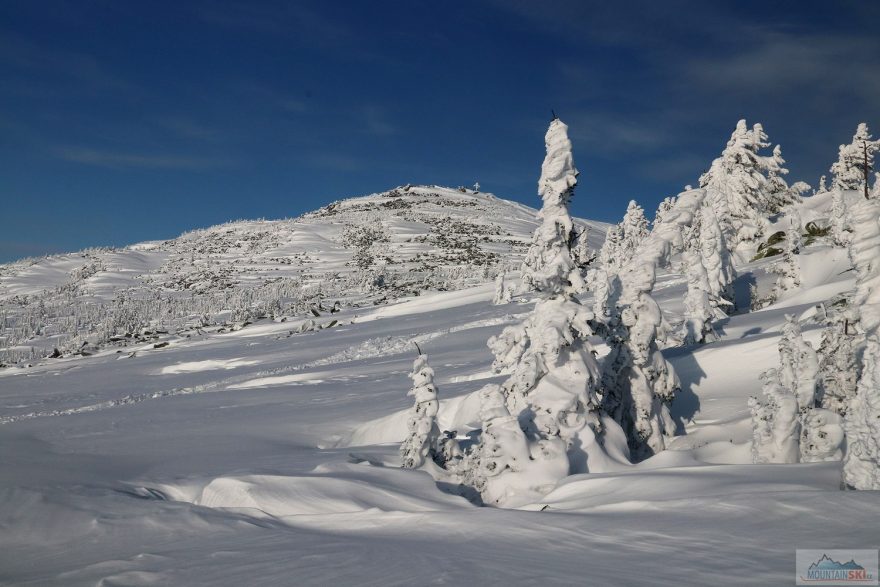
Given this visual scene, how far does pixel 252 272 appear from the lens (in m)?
110

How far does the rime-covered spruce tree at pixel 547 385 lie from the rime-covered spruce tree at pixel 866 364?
4.34m

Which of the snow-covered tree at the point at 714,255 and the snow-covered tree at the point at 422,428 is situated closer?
the snow-covered tree at the point at 422,428

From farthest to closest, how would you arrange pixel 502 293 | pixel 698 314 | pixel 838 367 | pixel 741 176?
1. pixel 502 293
2. pixel 741 176
3. pixel 698 314
4. pixel 838 367

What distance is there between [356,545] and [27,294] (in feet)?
407

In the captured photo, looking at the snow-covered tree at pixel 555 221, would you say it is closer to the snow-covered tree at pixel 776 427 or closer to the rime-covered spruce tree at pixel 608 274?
the rime-covered spruce tree at pixel 608 274

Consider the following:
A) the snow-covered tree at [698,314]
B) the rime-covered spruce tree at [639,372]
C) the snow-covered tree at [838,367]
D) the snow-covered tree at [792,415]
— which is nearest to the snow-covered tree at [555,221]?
the rime-covered spruce tree at [639,372]

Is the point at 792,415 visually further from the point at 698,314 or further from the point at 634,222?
the point at 634,222

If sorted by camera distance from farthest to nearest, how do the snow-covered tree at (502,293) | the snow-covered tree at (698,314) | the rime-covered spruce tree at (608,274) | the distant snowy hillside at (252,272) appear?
the distant snowy hillside at (252,272) < the snow-covered tree at (502,293) < the snow-covered tree at (698,314) < the rime-covered spruce tree at (608,274)

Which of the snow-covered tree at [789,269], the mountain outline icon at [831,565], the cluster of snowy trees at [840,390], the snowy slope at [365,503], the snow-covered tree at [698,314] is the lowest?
the snowy slope at [365,503]

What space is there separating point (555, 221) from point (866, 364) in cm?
597

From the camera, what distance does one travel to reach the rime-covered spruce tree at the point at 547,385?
31.8 feet

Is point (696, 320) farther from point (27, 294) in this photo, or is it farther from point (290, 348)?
point (27, 294)

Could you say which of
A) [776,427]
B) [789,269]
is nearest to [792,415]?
[776,427]

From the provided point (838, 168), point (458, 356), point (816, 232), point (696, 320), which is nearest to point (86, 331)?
point (458, 356)
